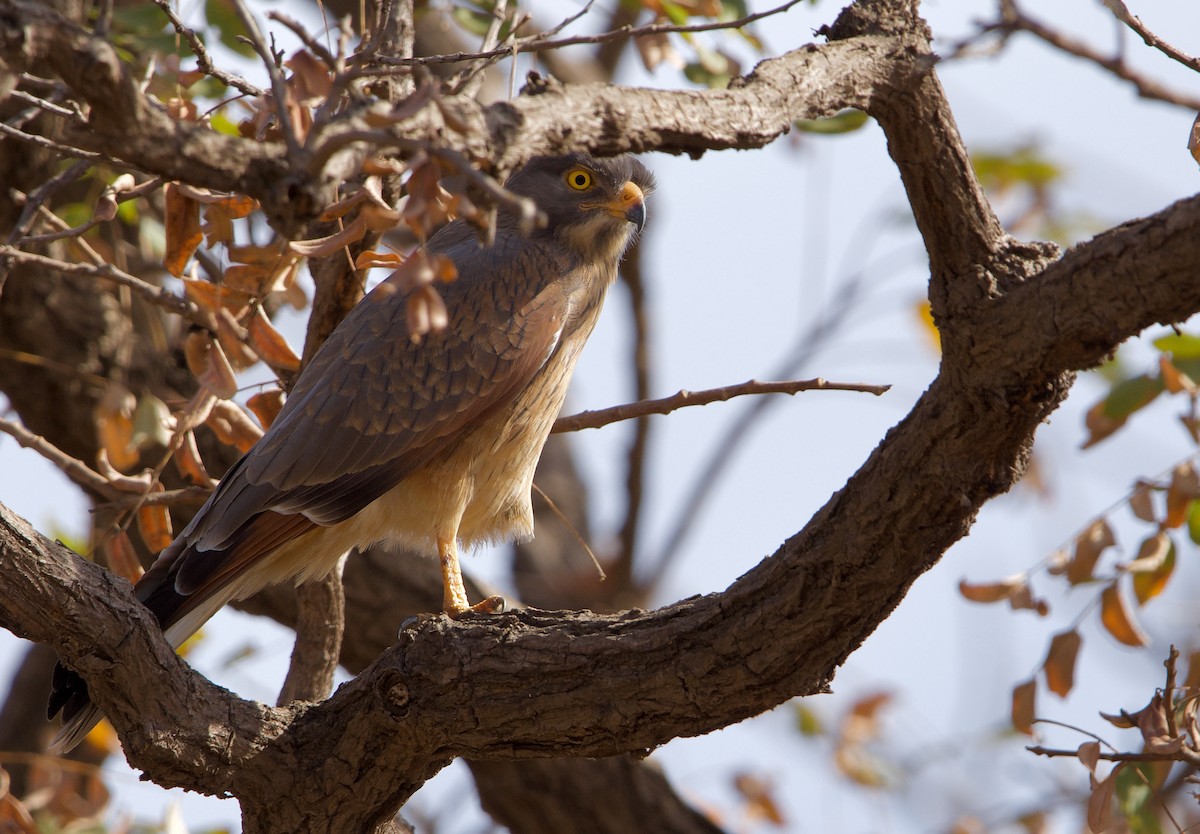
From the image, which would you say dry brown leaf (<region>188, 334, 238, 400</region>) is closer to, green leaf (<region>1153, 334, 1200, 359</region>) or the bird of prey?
the bird of prey

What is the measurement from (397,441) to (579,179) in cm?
126

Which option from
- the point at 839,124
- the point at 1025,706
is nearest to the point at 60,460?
the point at 839,124

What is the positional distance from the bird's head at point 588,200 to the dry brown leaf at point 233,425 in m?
1.19

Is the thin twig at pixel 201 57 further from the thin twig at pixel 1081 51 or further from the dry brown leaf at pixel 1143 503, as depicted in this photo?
the dry brown leaf at pixel 1143 503

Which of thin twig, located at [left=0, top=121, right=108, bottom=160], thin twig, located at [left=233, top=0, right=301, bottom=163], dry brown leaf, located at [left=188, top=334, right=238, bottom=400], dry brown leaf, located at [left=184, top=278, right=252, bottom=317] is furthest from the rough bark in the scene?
thin twig, located at [left=0, top=121, right=108, bottom=160]

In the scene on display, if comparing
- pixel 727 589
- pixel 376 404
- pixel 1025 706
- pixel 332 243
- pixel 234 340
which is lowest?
pixel 1025 706

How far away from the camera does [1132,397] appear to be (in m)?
3.59

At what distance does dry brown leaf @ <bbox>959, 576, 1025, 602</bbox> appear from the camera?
3.53 m

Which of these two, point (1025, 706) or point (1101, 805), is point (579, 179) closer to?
point (1025, 706)

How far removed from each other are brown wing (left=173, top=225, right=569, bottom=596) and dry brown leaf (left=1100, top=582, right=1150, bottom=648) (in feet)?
5.85

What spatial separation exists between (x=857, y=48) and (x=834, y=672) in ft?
4.77

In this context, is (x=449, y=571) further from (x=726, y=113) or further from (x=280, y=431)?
(x=726, y=113)

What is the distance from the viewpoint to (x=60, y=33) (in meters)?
1.72

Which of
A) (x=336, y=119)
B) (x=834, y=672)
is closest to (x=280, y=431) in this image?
(x=834, y=672)
